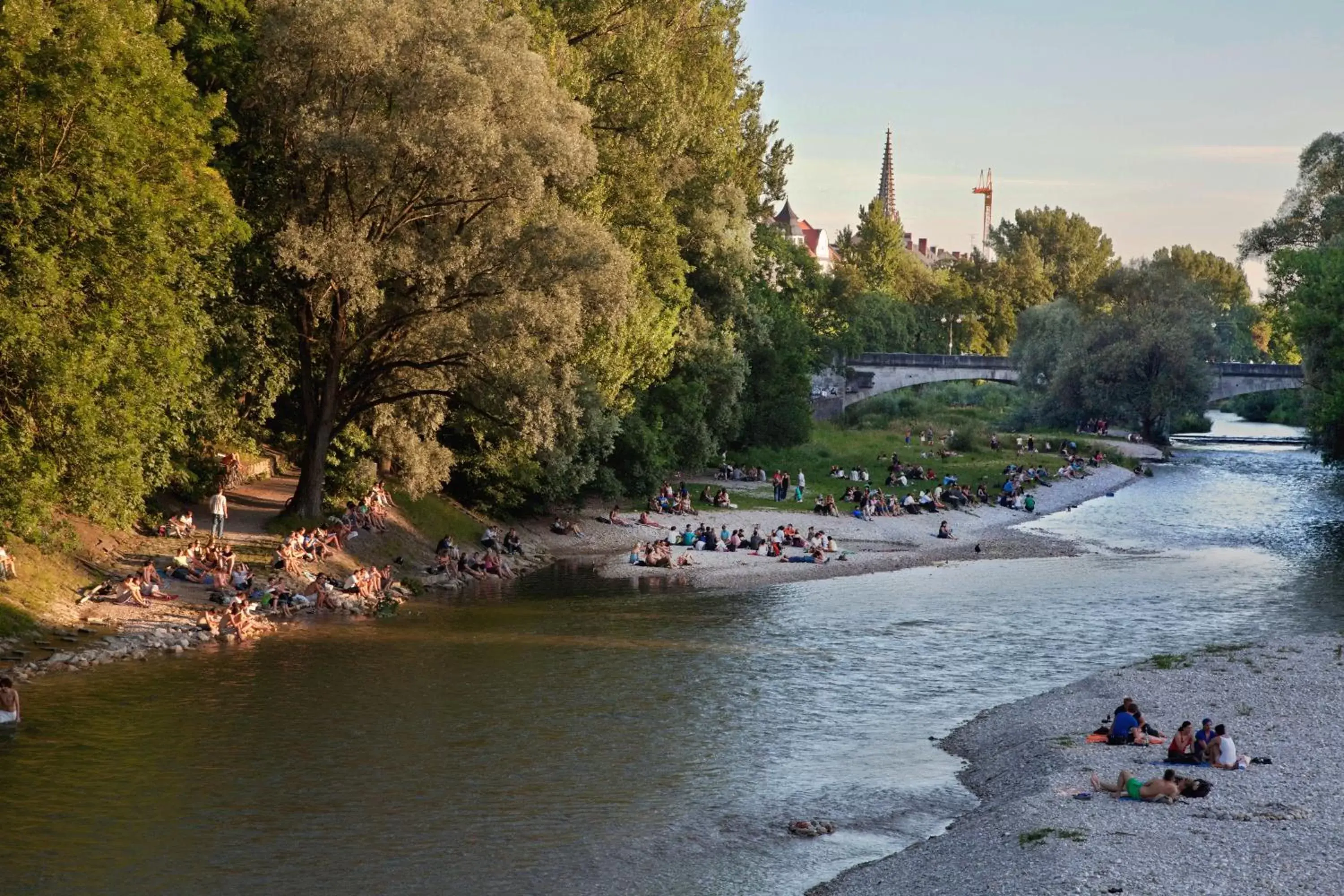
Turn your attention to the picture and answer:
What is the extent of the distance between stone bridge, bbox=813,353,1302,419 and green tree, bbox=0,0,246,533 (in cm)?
9074

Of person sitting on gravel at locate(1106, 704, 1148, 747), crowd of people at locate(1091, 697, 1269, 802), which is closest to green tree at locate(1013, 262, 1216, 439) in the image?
crowd of people at locate(1091, 697, 1269, 802)

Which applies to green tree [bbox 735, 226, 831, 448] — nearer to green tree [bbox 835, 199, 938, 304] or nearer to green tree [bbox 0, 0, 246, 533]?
green tree [bbox 0, 0, 246, 533]

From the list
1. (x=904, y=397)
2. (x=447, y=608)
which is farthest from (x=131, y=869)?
(x=904, y=397)

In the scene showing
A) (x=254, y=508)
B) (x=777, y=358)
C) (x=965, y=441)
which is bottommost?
(x=254, y=508)

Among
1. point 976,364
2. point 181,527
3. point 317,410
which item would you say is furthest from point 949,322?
point 181,527

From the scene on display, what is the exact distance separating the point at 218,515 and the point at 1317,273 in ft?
193

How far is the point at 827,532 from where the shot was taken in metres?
60.8

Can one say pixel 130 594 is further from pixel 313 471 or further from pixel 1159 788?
pixel 1159 788

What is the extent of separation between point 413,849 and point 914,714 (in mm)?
12806

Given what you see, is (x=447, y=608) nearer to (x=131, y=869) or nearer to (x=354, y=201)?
(x=354, y=201)

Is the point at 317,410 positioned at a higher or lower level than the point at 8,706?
higher

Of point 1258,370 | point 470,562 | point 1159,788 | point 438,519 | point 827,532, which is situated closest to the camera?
point 1159,788

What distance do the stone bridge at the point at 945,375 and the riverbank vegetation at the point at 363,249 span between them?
62.0m

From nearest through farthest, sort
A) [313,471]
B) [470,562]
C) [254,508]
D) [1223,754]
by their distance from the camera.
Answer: [1223,754] < [313,471] < [254,508] < [470,562]
